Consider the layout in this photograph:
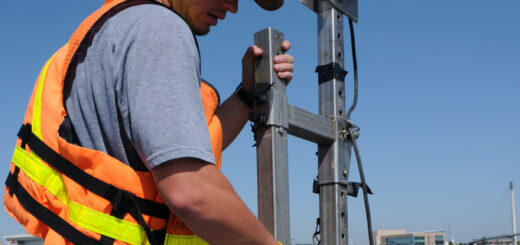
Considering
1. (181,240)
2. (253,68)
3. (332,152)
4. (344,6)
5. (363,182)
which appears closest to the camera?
(181,240)

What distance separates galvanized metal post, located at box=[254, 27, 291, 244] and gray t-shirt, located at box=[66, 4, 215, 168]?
3.61 ft

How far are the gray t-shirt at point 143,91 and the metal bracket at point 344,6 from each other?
192 cm

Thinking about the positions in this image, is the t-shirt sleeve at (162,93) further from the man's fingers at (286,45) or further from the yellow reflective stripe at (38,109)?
the man's fingers at (286,45)

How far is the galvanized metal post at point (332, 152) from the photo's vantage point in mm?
3490

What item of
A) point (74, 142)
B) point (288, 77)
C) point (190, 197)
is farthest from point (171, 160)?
point (288, 77)

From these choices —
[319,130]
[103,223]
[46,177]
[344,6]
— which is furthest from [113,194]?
[344,6]

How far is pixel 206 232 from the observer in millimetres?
1751

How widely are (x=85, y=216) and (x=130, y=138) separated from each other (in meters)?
0.28

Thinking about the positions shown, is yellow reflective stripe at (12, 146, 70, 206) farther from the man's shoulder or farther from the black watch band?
the black watch band

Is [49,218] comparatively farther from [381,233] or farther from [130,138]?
[381,233]

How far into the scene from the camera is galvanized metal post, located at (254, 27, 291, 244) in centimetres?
291

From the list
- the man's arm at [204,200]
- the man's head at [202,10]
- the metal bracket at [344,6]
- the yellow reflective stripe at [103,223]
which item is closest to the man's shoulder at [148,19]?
the man's head at [202,10]

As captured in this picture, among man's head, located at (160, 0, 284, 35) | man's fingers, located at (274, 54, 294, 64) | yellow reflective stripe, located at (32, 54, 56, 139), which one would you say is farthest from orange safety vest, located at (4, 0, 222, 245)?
man's fingers, located at (274, 54, 294, 64)

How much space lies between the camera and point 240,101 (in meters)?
2.98
